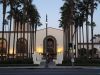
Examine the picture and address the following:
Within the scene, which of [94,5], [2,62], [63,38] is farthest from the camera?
[63,38]

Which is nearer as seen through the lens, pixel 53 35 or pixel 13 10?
pixel 13 10

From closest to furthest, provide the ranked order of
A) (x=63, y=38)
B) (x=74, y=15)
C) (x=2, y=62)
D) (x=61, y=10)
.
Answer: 1. (x=2, y=62)
2. (x=74, y=15)
3. (x=61, y=10)
4. (x=63, y=38)

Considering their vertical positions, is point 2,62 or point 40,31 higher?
point 40,31

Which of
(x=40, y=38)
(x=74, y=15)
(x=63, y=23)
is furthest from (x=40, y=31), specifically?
(x=74, y=15)

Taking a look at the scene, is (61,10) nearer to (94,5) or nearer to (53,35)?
(94,5)

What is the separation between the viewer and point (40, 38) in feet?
387

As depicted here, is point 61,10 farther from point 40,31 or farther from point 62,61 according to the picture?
point 40,31

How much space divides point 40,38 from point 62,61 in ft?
180

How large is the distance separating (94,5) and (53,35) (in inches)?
1909

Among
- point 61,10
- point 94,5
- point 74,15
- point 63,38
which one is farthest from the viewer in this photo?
point 63,38

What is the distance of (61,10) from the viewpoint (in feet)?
274

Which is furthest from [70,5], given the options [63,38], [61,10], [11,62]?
[63,38]

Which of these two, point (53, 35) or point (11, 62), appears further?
point (53, 35)

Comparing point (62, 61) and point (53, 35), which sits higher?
point (53, 35)
